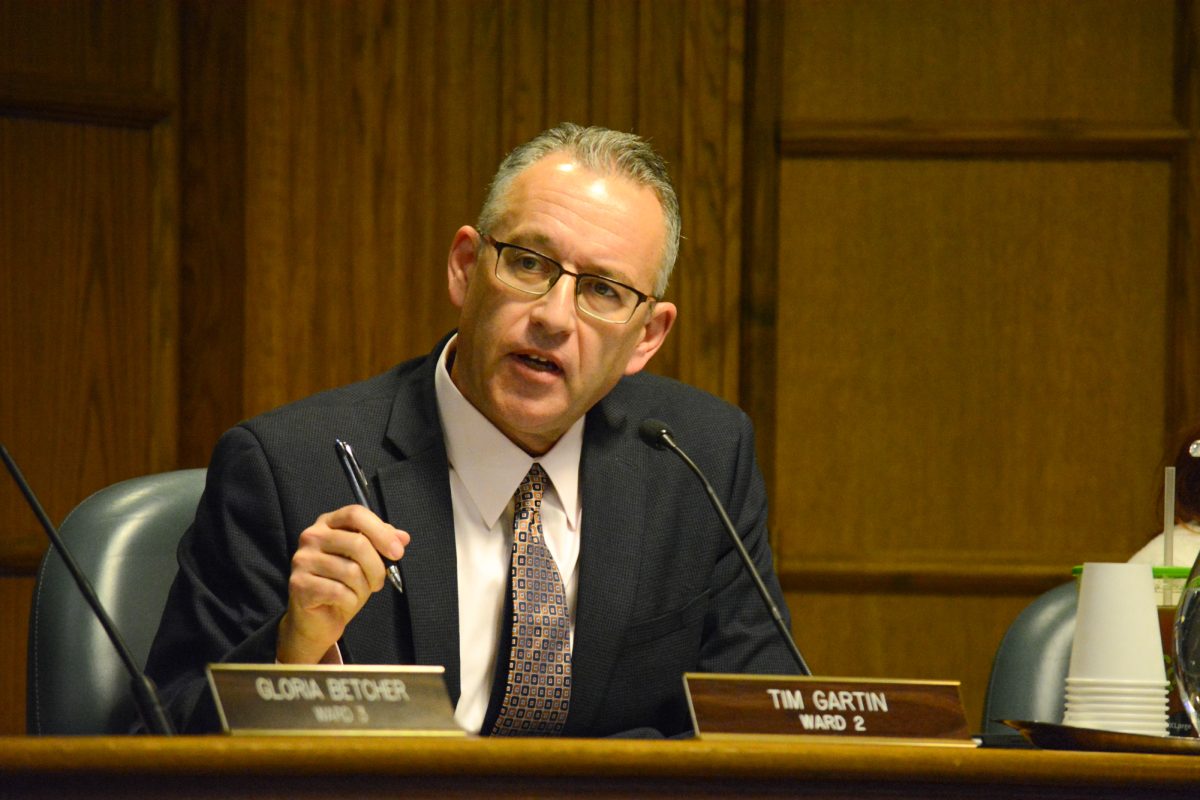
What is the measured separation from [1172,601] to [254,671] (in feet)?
3.10

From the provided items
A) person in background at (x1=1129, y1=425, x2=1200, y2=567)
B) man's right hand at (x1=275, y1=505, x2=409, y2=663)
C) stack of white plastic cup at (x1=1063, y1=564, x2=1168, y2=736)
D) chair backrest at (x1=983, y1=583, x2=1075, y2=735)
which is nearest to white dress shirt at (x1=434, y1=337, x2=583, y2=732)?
man's right hand at (x1=275, y1=505, x2=409, y2=663)

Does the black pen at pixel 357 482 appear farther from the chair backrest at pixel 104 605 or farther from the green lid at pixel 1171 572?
the green lid at pixel 1171 572

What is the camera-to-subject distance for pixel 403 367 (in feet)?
6.51

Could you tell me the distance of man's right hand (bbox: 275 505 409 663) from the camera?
1.35m

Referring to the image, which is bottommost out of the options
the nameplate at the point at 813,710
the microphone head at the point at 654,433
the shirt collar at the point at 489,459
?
the nameplate at the point at 813,710

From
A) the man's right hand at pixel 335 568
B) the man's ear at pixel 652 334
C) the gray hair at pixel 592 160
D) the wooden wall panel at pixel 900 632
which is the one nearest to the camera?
the man's right hand at pixel 335 568

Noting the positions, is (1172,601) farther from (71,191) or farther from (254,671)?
(71,191)

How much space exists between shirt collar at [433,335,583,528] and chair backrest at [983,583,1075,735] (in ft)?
1.81

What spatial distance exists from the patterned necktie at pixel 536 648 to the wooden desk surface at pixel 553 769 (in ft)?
2.20

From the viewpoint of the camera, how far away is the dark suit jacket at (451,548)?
65.4 inches

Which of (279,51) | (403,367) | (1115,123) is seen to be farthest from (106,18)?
(1115,123)

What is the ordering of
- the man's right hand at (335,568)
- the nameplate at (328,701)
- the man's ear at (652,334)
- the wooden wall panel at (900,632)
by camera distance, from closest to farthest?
the nameplate at (328,701)
the man's right hand at (335,568)
the man's ear at (652,334)
the wooden wall panel at (900,632)

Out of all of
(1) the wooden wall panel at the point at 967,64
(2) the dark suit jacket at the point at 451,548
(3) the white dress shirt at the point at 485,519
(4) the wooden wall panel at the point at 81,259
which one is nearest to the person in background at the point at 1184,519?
(2) the dark suit jacket at the point at 451,548

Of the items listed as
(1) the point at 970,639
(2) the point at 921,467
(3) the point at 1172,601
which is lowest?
(1) the point at 970,639
